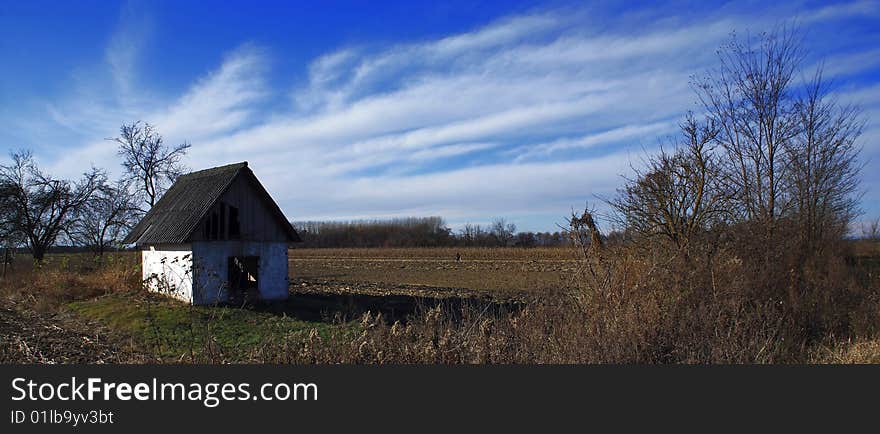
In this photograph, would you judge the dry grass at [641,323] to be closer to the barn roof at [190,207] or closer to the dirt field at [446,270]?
the dirt field at [446,270]

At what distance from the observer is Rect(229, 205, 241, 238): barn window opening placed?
68.0ft

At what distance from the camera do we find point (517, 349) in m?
7.35

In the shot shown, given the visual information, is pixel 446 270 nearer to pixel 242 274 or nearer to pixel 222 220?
pixel 242 274

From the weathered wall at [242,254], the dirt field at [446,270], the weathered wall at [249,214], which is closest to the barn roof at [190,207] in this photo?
the weathered wall at [249,214]

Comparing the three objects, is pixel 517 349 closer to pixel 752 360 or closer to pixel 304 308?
pixel 752 360

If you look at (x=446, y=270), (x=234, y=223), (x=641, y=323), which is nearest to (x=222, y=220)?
(x=234, y=223)

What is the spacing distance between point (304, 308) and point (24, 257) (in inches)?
911

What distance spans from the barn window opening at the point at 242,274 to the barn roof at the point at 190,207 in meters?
1.79

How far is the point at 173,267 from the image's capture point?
68.0 feet

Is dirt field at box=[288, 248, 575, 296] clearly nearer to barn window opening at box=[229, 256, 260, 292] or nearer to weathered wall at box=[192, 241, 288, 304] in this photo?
weathered wall at box=[192, 241, 288, 304]

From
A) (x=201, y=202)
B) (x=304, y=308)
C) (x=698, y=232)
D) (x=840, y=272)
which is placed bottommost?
(x=304, y=308)

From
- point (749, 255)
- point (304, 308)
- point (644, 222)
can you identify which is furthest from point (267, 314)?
point (749, 255)

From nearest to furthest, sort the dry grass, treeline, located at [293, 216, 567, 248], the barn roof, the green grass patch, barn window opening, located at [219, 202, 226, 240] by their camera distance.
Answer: the dry grass, the green grass patch, the barn roof, barn window opening, located at [219, 202, 226, 240], treeline, located at [293, 216, 567, 248]

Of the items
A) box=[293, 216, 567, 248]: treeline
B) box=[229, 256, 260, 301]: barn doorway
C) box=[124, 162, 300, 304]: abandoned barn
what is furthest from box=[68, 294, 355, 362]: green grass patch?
box=[293, 216, 567, 248]: treeline
